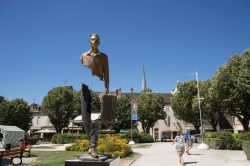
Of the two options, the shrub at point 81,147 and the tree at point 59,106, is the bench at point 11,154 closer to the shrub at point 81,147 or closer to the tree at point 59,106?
the shrub at point 81,147

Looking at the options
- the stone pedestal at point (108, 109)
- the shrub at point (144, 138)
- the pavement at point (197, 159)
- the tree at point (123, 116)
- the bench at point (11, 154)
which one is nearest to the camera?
the stone pedestal at point (108, 109)

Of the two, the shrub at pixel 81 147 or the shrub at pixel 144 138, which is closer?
the shrub at pixel 81 147

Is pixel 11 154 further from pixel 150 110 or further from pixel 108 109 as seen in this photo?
pixel 150 110

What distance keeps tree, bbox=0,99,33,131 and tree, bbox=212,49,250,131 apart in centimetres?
3853

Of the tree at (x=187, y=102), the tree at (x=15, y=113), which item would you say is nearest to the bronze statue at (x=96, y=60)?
the tree at (x=187, y=102)

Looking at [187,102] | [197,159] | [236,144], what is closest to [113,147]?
[197,159]

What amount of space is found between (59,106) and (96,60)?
56.2 meters

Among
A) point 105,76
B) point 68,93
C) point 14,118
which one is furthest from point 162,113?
point 105,76

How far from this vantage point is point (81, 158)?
616 cm

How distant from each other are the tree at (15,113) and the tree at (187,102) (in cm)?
3072

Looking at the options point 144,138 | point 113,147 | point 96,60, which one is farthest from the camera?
point 144,138

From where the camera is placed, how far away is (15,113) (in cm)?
5706

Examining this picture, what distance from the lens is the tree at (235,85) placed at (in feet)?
111

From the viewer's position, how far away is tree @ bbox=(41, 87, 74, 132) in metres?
61.1
